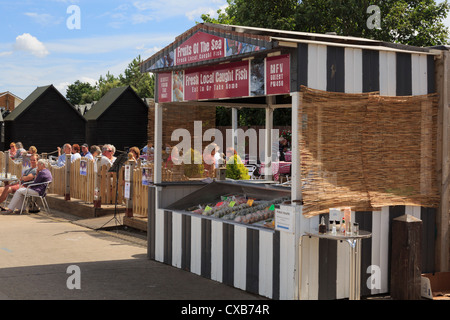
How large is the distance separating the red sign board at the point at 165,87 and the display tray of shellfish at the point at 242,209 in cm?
163

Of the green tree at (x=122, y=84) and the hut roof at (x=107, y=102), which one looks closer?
the hut roof at (x=107, y=102)

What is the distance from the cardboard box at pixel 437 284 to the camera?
703cm

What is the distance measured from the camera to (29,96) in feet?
155

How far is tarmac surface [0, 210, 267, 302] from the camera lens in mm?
7047

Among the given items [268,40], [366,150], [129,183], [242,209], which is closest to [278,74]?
[268,40]

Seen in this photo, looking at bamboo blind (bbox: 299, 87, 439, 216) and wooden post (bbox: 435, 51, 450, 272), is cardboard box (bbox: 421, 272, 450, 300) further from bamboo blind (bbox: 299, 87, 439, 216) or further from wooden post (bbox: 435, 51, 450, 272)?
bamboo blind (bbox: 299, 87, 439, 216)

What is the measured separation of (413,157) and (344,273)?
65.1 inches

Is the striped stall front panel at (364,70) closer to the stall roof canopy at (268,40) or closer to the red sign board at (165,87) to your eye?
the stall roof canopy at (268,40)

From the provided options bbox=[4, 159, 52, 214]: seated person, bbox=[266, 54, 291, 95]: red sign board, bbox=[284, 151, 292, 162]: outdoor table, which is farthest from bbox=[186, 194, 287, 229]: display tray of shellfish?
bbox=[284, 151, 292, 162]: outdoor table

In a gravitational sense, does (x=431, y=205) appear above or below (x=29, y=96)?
below

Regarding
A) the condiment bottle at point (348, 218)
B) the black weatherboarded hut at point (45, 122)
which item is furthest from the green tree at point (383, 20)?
the condiment bottle at point (348, 218)
